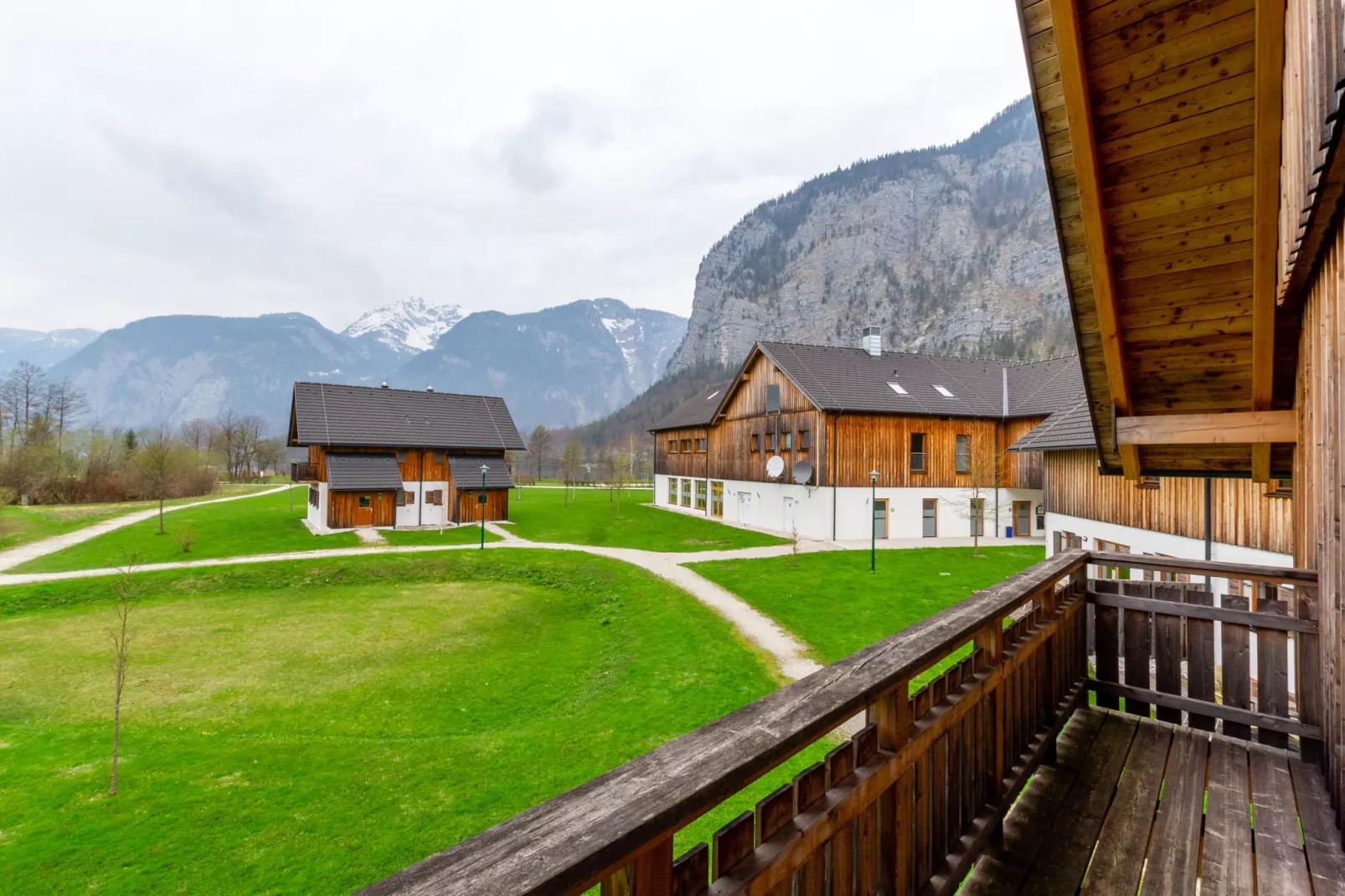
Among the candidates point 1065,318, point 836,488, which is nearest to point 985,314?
point 1065,318

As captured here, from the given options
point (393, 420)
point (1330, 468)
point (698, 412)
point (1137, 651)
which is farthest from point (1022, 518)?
point (393, 420)

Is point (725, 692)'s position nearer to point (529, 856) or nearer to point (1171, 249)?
point (1171, 249)

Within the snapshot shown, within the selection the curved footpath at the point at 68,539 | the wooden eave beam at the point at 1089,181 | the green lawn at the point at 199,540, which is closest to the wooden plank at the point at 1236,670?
the wooden eave beam at the point at 1089,181

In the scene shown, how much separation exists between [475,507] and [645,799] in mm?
30600

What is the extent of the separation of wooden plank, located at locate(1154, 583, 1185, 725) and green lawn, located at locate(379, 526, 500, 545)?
71.3ft

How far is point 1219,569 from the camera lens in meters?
4.15

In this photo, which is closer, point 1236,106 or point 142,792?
point 1236,106

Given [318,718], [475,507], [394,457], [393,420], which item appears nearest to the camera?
[318,718]

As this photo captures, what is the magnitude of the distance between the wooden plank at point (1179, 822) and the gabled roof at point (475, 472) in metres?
28.3

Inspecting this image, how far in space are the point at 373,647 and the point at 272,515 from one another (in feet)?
78.5

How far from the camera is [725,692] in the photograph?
8555mm

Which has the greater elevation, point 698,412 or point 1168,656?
point 698,412

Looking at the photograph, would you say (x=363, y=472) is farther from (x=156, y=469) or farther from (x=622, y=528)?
(x=622, y=528)

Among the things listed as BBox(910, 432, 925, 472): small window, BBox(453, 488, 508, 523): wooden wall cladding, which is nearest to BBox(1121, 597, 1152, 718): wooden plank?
BBox(910, 432, 925, 472): small window
